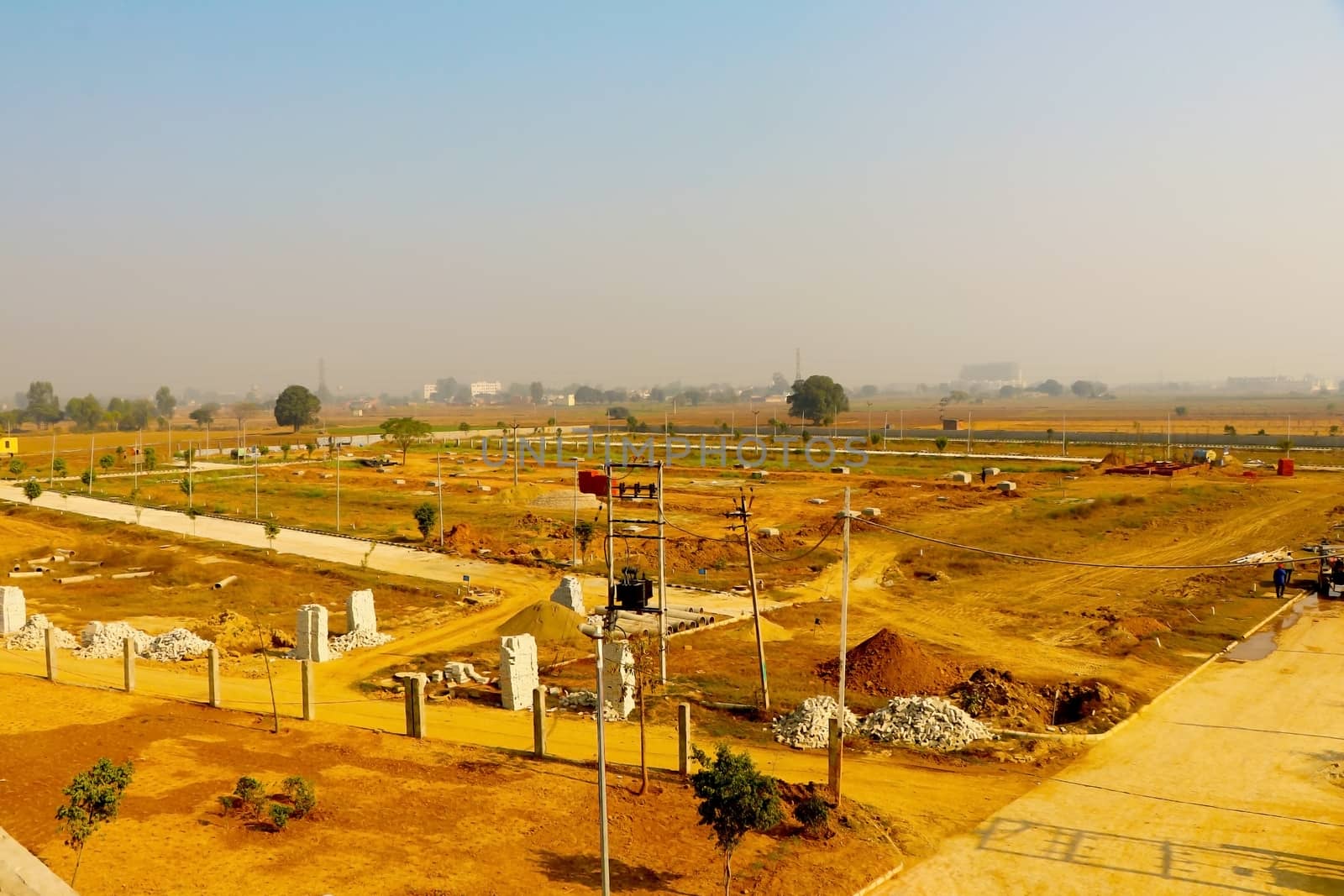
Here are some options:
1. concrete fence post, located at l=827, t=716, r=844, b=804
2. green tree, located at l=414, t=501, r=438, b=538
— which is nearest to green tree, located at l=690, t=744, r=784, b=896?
concrete fence post, located at l=827, t=716, r=844, b=804

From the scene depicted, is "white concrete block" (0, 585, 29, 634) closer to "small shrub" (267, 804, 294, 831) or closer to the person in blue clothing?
"small shrub" (267, 804, 294, 831)

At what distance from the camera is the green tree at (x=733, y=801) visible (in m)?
13.7

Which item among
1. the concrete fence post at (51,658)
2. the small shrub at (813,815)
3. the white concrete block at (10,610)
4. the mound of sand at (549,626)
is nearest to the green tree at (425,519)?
the mound of sand at (549,626)

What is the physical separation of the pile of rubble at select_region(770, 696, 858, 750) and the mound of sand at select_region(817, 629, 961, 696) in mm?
2419

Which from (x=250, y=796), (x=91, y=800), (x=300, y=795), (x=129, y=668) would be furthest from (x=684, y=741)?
(x=129, y=668)

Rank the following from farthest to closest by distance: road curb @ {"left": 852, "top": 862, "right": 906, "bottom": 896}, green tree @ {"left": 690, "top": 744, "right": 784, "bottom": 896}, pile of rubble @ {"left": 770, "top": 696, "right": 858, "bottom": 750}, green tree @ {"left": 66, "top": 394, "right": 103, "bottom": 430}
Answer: green tree @ {"left": 66, "top": 394, "right": 103, "bottom": 430}
pile of rubble @ {"left": 770, "top": 696, "right": 858, "bottom": 750}
road curb @ {"left": 852, "top": 862, "right": 906, "bottom": 896}
green tree @ {"left": 690, "top": 744, "right": 784, "bottom": 896}

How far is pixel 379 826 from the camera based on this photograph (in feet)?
53.4

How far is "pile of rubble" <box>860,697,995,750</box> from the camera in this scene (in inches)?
856

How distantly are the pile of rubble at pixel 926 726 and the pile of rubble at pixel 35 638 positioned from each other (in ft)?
78.9

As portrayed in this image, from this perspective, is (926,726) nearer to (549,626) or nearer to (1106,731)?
(1106,731)

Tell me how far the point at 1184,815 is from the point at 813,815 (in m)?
7.34

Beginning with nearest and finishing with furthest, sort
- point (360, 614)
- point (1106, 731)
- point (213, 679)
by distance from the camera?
point (1106, 731), point (213, 679), point (360, 614)

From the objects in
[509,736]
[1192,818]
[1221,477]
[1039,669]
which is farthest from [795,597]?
[1221,477]

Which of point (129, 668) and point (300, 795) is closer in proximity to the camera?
point (300, 795)
